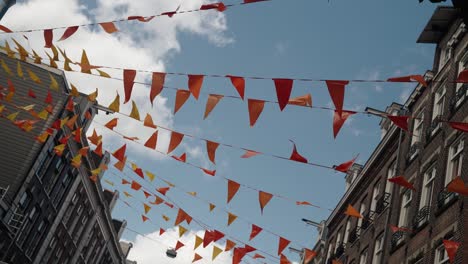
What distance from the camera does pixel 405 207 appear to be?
1834 centimetres

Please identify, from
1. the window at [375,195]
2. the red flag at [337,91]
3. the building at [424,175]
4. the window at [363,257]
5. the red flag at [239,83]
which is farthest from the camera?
the window at [375,195]

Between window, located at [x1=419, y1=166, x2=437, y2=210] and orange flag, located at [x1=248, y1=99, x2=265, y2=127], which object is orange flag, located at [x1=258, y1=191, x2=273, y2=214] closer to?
orange flag, located at [x1=248, y1=99, x2=265, y2=127]

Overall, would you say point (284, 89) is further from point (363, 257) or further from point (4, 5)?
point (363, 257)

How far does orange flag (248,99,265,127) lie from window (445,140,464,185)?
9.12 metres

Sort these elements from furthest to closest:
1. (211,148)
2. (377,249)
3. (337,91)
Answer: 1. (377,249)
2. (211,148)
3. (337,91)

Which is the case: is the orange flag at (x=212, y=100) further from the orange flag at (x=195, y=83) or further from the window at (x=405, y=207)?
the window at (x=405, y=207)

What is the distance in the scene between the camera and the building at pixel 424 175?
14281mm

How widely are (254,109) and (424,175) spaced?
11.6 meters

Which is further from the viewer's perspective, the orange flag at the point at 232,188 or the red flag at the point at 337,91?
the orange flag at the point at 232,188

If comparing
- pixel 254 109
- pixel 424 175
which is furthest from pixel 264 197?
pixel 424 175

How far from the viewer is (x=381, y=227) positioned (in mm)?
20016

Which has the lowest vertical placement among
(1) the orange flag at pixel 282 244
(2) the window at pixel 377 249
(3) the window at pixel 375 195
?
(1) the orange flag at pixel 282 244

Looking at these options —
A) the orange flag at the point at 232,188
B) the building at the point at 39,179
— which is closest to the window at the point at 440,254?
the orange flag at the point at 232,188

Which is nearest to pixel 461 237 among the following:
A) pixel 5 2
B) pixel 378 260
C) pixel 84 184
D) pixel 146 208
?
pixel 378 260
